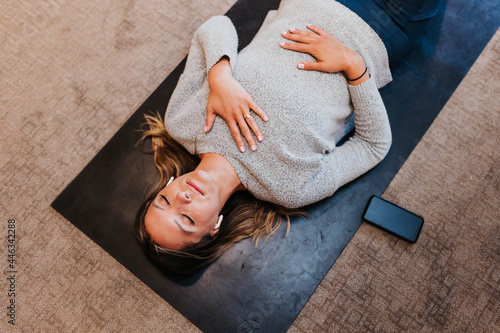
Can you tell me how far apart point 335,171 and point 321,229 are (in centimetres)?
23

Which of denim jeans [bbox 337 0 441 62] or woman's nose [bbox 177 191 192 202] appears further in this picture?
denim jeans [bbox 337 0 441 62]

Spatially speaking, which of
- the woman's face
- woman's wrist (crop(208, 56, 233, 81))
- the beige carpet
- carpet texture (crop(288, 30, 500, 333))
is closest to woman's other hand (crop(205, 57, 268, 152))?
woman's wrist (crop(208, 56, 233, 81))

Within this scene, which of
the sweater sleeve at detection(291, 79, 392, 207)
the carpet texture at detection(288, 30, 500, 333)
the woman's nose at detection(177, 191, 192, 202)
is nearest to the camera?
the woman's nose at detection(177, 191, 192, 202)

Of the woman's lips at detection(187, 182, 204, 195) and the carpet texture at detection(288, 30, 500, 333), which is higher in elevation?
Answer: the woman's lips at detection(187, 182, 204, 195)

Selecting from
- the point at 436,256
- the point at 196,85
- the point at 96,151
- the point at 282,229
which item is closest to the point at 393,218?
the point at 436,256

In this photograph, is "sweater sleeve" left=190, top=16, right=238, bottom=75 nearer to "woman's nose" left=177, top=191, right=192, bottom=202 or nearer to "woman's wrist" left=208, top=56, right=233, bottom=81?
"woman's wrist" left=208, top=56, right=233, bottom=81

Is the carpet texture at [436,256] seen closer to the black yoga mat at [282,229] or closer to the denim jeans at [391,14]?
the black yoga mat at [282,229]

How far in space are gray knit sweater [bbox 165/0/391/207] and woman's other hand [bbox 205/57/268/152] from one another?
0.02 metres

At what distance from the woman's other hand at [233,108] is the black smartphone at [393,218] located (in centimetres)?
46

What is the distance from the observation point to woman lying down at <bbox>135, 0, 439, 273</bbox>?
3.29ft

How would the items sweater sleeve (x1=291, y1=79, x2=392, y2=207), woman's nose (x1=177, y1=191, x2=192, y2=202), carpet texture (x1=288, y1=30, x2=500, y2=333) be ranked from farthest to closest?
1. carpet texture (x1=288, y1=30, x2=500, y2=333)
2. sweater sleeve (x1=291, y1=79, x2=392, y2=207)
3. woman's nose (x1=177, y1=191, x2=192, y2=202)

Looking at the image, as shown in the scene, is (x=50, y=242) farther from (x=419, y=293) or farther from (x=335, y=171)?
(x=419, y=293)

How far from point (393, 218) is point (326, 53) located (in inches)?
22.4

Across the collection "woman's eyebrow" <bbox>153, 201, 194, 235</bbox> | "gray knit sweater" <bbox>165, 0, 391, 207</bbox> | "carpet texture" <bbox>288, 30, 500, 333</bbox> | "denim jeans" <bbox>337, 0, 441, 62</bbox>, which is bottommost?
"carpet texture" <bbox>288, 30, 500, 333</bbox>
